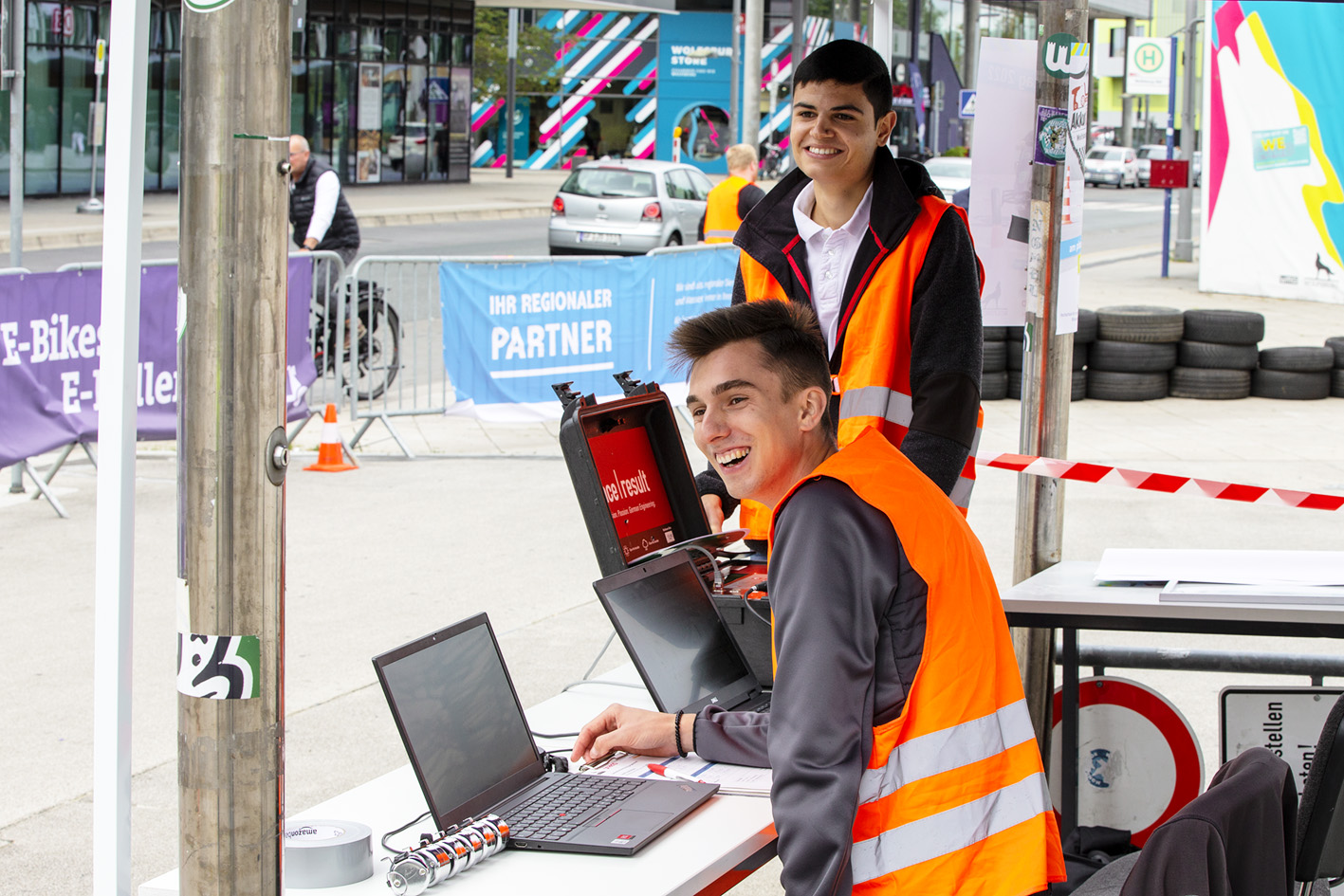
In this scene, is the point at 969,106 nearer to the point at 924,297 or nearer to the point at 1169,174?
the point at 924,297

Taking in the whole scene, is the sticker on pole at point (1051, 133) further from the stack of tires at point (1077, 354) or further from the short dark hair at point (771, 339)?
the stack of tires at point (1077, 354)

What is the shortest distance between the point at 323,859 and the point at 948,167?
99.4ft

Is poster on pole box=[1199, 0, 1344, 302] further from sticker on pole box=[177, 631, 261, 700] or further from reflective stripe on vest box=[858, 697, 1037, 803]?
sticker on pole box=[177, 631, 261, 700]

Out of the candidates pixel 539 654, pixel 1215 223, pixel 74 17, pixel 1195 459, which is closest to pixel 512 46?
pixel 74 17

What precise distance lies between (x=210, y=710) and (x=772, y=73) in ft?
161

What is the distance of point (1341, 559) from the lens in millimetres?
3600

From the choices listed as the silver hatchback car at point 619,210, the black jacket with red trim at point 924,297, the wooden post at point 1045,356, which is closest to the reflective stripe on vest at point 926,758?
the black jacket with red trim at point 924,297

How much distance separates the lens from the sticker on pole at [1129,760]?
13.6 ft

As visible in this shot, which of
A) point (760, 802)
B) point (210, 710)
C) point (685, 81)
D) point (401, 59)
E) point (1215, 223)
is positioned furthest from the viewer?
point (685, 81)

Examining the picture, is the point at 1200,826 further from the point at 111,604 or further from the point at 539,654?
the point at 539,654

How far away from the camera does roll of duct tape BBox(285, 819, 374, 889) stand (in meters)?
2.22

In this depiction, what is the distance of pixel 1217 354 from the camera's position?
12.2 metres

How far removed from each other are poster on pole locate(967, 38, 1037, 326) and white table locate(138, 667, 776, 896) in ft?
7.52

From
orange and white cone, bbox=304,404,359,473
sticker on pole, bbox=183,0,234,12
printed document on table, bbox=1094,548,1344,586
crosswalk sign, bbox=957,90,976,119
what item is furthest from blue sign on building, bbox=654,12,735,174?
sticker on pole, bbox=183,0,234,12
